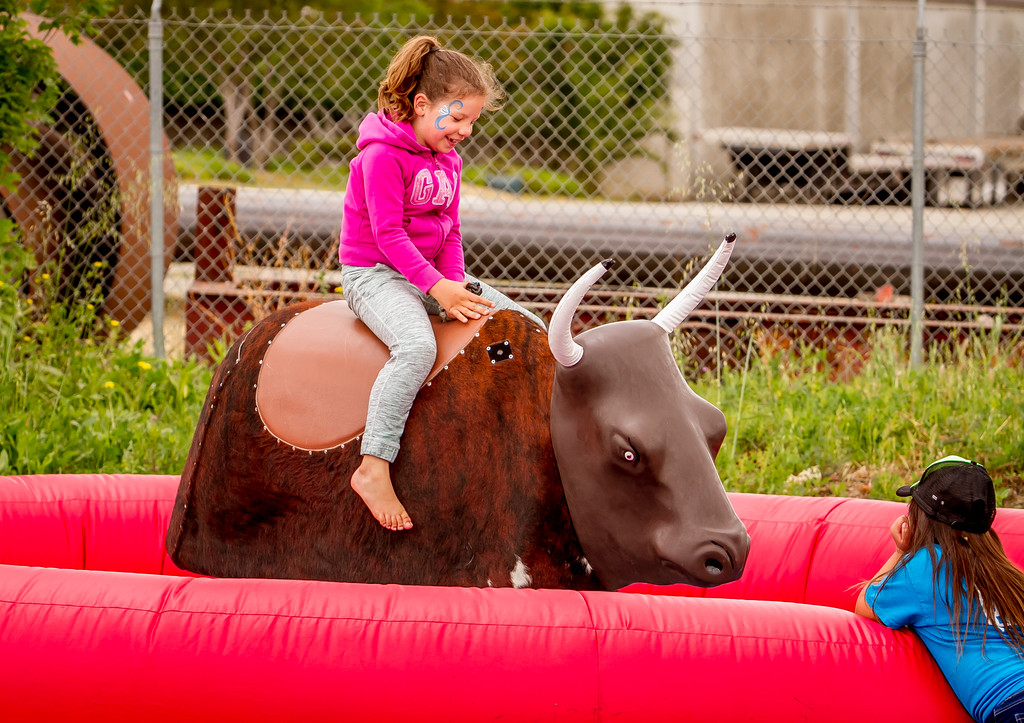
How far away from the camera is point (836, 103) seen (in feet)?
51.7

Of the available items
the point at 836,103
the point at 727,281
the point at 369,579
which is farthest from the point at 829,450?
the point at 836,103

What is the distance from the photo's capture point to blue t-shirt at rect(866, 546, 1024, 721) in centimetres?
237

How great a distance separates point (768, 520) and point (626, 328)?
3.74 ft

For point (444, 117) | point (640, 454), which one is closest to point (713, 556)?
point (640, 454)

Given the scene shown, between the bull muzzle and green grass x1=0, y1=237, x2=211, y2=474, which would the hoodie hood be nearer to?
the bull muzzle

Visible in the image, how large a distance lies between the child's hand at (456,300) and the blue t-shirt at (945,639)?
1234mm

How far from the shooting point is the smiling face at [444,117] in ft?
8.86

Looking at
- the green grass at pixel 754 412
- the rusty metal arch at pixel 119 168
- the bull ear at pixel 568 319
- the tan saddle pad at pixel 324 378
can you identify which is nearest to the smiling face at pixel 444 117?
the tan saddle pad at pixel 324 378

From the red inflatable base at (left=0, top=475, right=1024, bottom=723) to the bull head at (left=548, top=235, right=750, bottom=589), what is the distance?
0.16 metres

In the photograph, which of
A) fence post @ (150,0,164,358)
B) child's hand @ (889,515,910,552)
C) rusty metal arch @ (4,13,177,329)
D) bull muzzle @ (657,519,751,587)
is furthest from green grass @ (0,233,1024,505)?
bull muzzle @ (657,519,751,587)

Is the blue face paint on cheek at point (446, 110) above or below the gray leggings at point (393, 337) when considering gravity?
above

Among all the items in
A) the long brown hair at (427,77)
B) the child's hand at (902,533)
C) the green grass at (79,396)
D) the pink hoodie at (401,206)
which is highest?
the long brown hair at (427,77)

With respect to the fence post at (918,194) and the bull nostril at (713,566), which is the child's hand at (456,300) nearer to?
the bull nostril at (713,566)

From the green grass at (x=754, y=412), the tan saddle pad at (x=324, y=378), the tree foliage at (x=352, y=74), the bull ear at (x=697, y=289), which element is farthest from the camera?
the tree foliage at (x=352, y=74)
